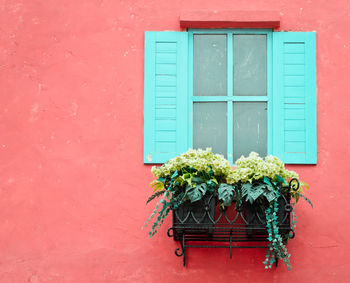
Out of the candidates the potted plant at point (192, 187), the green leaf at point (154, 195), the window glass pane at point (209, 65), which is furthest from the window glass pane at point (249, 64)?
the green leaf at point (154, 195)

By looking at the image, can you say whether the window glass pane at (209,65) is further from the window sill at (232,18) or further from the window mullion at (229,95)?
the window sill at (232,18)

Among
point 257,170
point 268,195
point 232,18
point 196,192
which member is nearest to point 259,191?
point 268,195

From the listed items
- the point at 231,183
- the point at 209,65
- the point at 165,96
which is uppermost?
the point at 209,65

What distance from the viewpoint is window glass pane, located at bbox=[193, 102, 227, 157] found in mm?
5789

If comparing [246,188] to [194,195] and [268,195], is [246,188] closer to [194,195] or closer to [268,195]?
[268,195]

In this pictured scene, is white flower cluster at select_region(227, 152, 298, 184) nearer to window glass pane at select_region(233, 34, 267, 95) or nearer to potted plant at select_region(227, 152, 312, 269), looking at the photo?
potted plant at select_region(227, 152, 312, 269)

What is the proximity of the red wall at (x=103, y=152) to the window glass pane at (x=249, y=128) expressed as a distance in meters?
0.48

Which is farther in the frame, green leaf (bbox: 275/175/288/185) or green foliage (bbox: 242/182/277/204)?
green leaf (bbox: 275/175/288/185)

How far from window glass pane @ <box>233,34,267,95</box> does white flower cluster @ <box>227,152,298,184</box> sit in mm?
828

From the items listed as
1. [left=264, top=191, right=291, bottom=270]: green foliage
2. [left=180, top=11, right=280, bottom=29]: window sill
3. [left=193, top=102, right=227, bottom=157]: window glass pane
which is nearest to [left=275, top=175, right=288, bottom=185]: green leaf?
[left=264, top=191, right=291, bottom=270]: green foliage

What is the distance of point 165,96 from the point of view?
18.8 feet

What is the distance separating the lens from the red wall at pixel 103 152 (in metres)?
5.48

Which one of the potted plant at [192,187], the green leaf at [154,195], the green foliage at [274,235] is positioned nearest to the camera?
the green foliage at [274,235]

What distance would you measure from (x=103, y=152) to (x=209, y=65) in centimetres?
121
